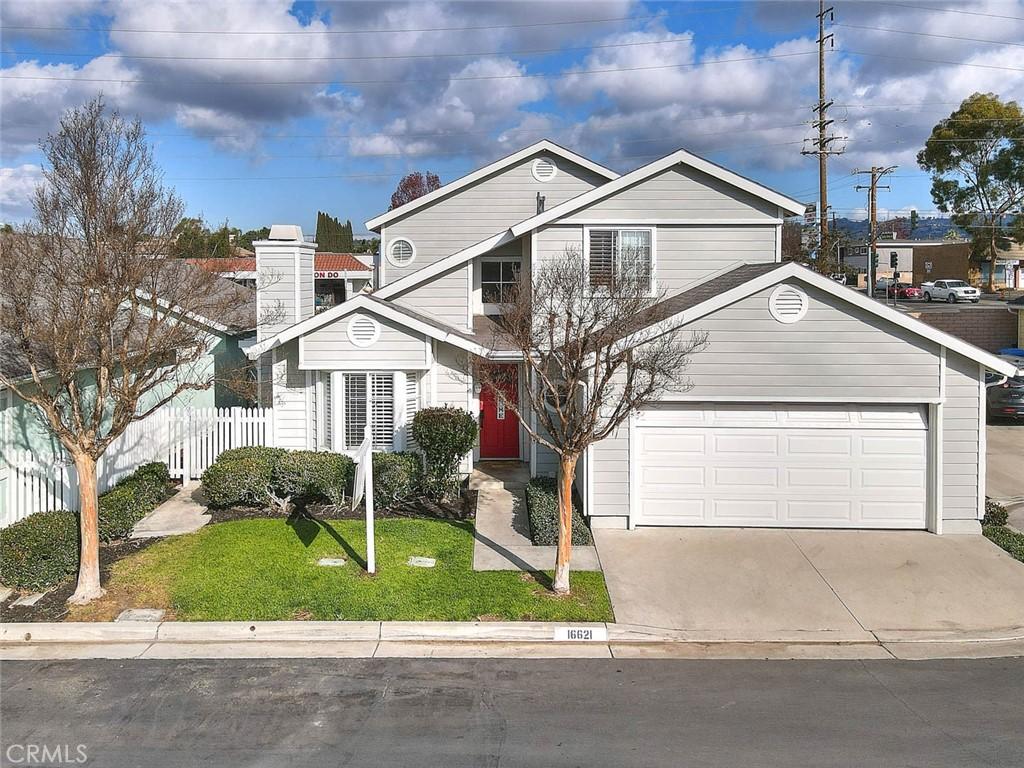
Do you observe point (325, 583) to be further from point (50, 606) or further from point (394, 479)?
point (394, 479)

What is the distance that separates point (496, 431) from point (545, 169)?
24.0 ft

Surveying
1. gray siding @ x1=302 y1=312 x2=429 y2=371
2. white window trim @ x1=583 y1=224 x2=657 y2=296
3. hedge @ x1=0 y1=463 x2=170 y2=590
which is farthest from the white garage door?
hedge @ x1=0 y1=463 x2=170 y2=590

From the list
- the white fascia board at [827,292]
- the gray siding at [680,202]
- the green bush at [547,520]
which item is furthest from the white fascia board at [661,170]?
the green bush at [547,520]

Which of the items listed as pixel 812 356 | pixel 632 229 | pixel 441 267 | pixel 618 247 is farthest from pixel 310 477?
pixel 812 356

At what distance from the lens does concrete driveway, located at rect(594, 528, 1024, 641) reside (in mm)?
9758

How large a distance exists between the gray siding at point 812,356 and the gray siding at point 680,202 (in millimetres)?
4216

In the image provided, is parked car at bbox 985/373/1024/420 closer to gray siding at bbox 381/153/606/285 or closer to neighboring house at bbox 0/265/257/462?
gray siding at bbox 381/153/606/285

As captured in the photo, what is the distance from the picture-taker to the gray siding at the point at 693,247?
53.8ft

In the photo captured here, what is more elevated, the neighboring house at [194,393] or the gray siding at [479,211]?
the gray siding at [479,211]

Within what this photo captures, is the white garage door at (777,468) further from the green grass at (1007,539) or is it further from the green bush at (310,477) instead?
the green bush at (310,477)

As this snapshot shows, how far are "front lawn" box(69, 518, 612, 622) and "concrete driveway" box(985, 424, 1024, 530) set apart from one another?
917 centimetres

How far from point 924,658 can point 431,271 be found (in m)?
10.9

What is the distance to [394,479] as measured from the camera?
13945mm

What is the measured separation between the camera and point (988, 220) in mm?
56875
